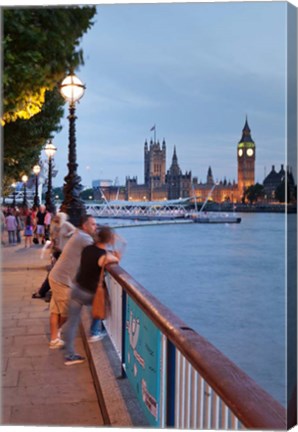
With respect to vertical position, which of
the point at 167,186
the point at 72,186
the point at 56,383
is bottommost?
the point at 56,383

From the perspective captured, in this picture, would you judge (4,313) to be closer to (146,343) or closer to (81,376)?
(81,376)

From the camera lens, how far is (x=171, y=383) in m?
2.62

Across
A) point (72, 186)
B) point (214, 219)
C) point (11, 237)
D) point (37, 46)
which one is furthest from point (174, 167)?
point (37, 46)

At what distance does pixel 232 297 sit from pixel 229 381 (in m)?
20.7

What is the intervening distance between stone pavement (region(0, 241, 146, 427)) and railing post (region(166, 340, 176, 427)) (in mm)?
671

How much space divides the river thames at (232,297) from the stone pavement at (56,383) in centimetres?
154

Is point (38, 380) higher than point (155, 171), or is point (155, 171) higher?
point (155, 171)

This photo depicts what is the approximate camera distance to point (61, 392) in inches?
156

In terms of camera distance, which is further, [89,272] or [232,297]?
[232,297]

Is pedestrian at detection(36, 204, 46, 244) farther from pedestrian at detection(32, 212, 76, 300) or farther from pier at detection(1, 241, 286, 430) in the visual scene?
pier at detection(1, 241, 286, 430)

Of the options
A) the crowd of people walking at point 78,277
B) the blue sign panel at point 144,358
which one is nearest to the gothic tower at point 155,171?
the crowd of people walking at point 78,277

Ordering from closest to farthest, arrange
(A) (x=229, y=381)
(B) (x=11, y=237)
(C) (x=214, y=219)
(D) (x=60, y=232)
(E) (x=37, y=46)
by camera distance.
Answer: (A) (x=229, y=381)
(E) (x=37, y=46)
(D) (x=60, y=232)
(B) (x=11, y=237)
(C) (x=214, y=219)

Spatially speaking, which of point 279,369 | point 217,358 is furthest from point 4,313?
point 279,369

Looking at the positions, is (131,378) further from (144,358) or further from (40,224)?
(40,224)
